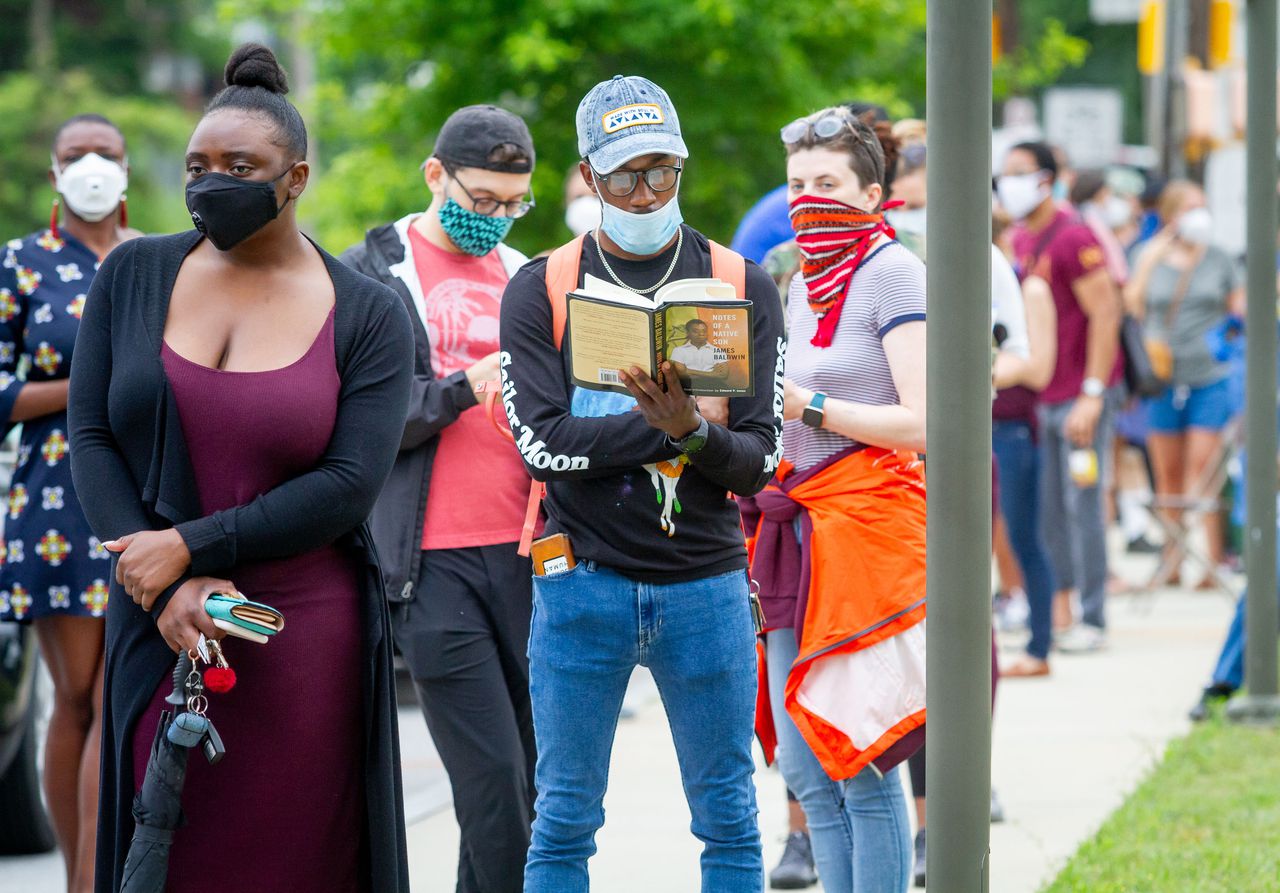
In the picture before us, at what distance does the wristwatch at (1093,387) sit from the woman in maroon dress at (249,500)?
21.4 feet

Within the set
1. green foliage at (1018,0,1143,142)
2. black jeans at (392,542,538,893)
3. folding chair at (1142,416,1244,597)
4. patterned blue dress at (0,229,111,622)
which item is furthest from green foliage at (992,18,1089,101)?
green foliage at (1018,0,1143,142)

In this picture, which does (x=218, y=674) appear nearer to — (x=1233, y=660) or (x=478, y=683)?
(x=478, y=683)

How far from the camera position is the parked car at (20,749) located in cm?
581

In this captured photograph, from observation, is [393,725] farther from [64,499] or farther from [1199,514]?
[1199,514]

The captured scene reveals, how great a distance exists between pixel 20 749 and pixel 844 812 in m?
2.93

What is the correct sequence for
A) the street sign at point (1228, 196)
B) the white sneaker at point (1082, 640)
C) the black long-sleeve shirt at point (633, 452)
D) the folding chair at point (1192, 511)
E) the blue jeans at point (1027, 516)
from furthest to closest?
1. the street sign at point (1228, 196)
2. the folding chair at point (1192, 511)
3. the white sneaker at point (1082, 640)
4. the blue jeans at point (1027, 516)
5. the black long-sleeve shirt at point (633, 452)

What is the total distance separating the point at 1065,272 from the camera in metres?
9.48

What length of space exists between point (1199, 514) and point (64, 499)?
28.8 ft

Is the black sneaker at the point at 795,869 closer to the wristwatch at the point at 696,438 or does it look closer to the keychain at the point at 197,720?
the wristwatch at the point at 696,438

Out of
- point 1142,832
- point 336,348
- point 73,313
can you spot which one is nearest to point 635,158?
point 336,348

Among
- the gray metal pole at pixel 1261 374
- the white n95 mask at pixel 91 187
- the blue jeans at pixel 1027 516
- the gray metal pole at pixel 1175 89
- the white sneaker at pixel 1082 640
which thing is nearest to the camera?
the white n95 mask at pixel 91 187

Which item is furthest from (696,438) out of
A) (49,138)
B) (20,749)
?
(49,138)

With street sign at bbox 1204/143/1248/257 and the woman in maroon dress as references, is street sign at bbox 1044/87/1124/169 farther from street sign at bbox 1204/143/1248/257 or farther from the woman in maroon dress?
the woman in maroon dress

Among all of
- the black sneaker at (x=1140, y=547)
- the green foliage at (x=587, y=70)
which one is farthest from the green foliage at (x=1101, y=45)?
the green foliage at (x=587, y=70)
